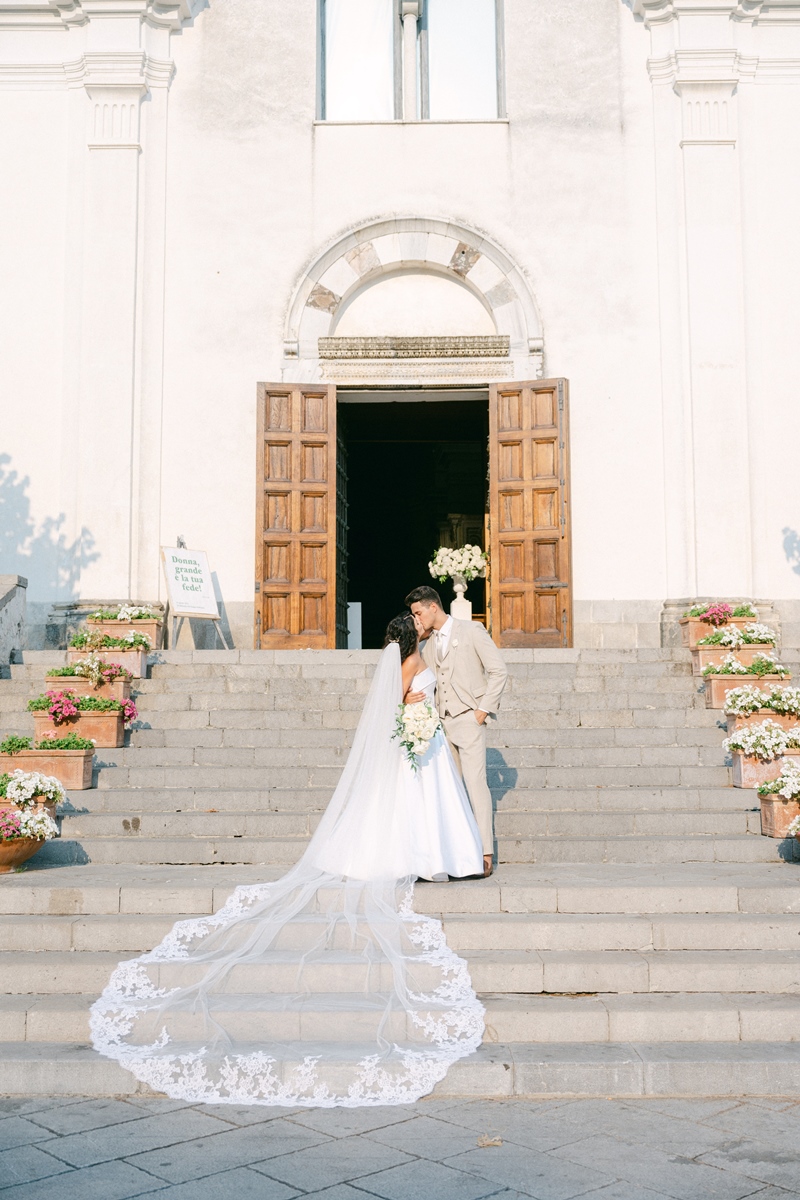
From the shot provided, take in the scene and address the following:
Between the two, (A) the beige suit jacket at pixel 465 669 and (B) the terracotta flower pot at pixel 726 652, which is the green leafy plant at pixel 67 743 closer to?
(A) the beige suit jacket at pixel 465 669

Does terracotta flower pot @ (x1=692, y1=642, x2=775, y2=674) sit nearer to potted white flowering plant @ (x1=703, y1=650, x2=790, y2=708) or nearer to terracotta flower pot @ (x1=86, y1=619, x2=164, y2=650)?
potted white flowering plant @ (x1=703, y1=650, x2=790, y2=708)

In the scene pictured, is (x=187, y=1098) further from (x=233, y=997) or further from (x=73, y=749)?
(x=73, y=749)

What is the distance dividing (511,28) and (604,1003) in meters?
12.7

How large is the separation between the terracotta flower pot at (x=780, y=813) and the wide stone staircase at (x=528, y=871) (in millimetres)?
120

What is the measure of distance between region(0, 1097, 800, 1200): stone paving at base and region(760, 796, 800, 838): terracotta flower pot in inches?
124

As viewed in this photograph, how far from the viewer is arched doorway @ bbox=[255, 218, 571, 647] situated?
13453mm

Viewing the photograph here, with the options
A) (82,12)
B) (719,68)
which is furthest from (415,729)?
(82,12)

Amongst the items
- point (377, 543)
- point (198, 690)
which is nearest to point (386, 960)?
point (198, 690)

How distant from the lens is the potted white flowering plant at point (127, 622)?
11641 mm

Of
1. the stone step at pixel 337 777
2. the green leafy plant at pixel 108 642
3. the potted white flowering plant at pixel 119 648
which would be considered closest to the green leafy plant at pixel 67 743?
the stone step at pixel 337 777

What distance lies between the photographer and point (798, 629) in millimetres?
13062

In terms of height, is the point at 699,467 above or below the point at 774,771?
above

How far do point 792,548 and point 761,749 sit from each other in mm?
5544

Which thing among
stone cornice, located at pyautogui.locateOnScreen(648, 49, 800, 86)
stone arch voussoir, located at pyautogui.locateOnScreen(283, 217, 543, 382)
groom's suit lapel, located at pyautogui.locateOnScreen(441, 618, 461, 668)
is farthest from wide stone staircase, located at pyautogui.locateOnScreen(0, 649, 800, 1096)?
stone cornice, located at pyautogui.locateOnScreen(648, 49, 800, 86)
